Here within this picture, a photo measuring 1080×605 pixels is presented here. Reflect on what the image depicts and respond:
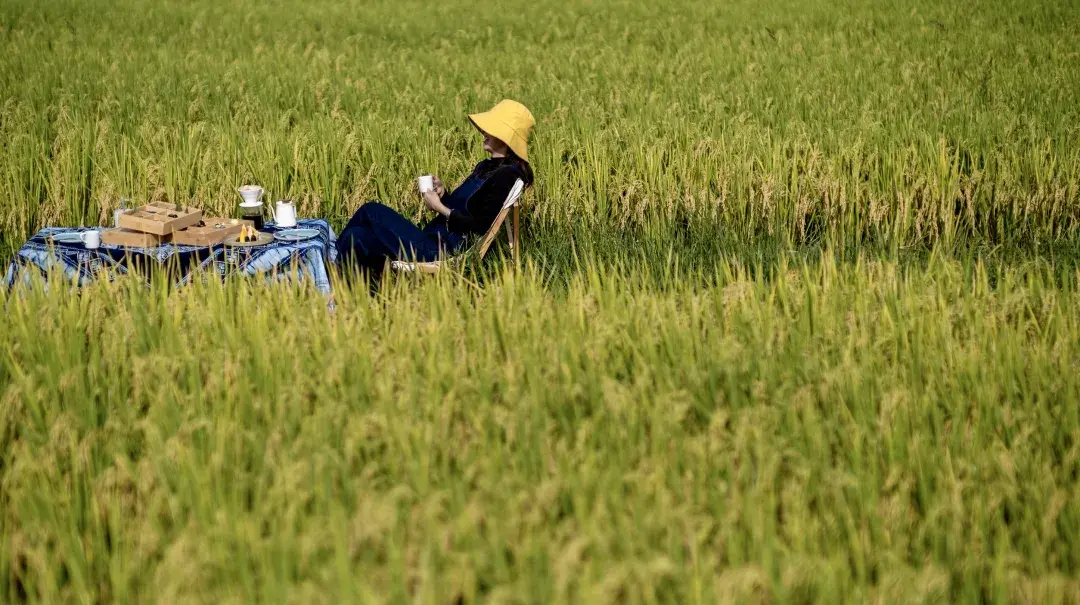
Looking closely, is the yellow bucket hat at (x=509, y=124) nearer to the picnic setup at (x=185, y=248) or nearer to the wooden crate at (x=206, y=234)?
the picnic setup at (x=185, y=248)

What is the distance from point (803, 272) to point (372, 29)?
343 inches

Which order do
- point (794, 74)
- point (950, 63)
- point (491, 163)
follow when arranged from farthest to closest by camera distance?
1. point (950, 63)
2. point (794, 74)
3. point (491, 163)

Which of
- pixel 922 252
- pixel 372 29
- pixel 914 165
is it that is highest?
pixel 372 29

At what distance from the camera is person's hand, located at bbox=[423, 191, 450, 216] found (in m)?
4.24

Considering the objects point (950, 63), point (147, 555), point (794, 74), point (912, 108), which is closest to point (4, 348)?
point (147, 555)

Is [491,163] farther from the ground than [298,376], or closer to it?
farther from the ground

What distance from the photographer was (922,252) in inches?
207

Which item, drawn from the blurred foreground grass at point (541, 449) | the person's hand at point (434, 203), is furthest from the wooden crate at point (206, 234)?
the person's hand at point (434, 203)

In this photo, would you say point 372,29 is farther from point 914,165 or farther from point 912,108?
point 914,165

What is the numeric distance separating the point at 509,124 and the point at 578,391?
198cm

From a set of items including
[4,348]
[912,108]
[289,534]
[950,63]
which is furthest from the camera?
[950,63]

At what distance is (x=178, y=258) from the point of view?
3.70 meters

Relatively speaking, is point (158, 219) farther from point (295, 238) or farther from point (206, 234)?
point (295, 238)

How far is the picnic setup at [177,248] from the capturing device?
12.4 ft
